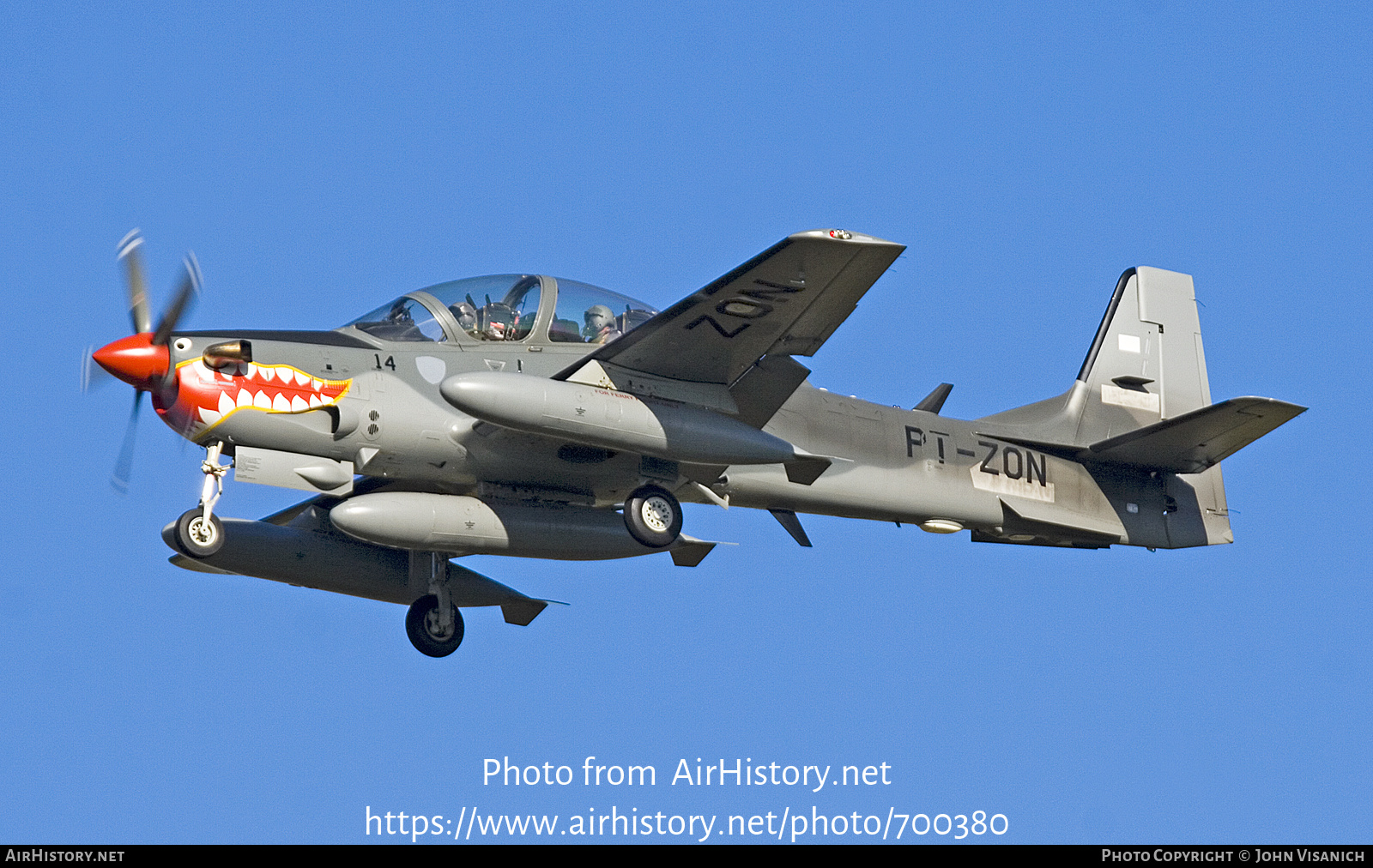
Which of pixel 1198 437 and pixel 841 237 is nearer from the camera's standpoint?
pixel 841 237

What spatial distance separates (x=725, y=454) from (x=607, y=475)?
1.52 m

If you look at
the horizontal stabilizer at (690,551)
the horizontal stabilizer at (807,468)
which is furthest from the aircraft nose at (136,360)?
the horizontal stabilizer at (807,468)

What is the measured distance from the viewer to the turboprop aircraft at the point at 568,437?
46.4 ft

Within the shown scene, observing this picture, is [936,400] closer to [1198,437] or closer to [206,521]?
[1198,437]

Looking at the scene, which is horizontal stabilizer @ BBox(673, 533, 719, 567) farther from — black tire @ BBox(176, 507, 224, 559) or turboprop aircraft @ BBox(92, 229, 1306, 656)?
black tire @ BBox(176, 507, 224, 559)

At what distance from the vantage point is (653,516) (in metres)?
15.2

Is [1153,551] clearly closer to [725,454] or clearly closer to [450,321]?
[725,454]

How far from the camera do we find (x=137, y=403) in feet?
47.2

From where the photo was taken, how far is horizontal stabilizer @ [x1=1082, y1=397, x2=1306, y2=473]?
16.5 m

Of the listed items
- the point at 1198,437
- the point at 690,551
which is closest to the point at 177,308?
the point at 690,551

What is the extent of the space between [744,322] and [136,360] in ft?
16.8

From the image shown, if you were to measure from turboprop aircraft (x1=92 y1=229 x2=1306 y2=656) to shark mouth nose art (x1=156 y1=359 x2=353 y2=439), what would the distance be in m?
0.02
